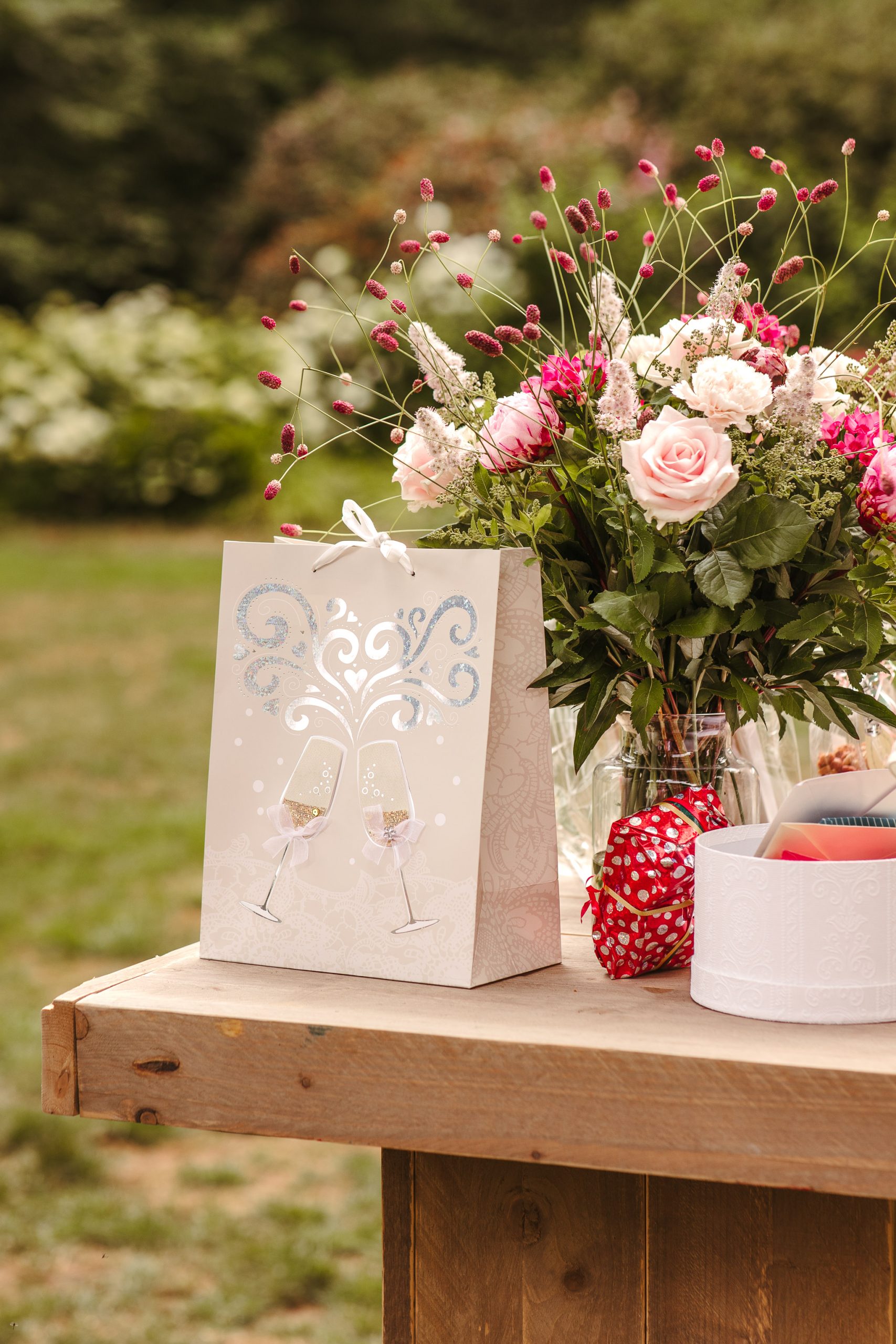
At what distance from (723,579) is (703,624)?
3 centimetres

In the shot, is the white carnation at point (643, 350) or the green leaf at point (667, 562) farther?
the white carnation at point (643, 350)

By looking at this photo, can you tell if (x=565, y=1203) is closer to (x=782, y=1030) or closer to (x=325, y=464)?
(x=782, y=1030)

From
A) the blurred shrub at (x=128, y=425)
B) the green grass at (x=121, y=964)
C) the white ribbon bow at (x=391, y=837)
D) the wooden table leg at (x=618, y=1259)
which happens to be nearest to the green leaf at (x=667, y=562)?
the white ribbon bow at (x=391, y=837)

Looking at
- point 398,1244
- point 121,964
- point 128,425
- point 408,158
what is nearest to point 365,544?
point 398,1244

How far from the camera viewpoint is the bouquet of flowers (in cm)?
91

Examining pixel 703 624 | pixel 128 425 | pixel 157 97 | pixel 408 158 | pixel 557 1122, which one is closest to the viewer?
pixel 557 1122

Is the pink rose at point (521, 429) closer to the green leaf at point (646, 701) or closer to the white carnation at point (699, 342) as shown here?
the white carnation at point (699, 342)

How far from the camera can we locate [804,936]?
33.1 inches

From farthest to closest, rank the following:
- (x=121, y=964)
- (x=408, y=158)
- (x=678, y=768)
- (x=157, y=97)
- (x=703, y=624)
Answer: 1. (x=157, y=97)
2. (x=408, y=158)
3. (x=121, y=964)
4. (x=678, y=768)
5. (x=703, y=624)

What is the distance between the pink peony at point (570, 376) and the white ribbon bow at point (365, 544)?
0.17 m

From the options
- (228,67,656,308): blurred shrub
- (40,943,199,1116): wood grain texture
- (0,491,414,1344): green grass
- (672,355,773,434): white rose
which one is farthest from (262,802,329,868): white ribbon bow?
(228,67,656,308): blurred shrub

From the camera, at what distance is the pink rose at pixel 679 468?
2.86 ft

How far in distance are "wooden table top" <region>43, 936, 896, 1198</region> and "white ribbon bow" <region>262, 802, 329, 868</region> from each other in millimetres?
90

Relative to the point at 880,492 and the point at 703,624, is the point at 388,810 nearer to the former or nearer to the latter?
the point at 703,624
